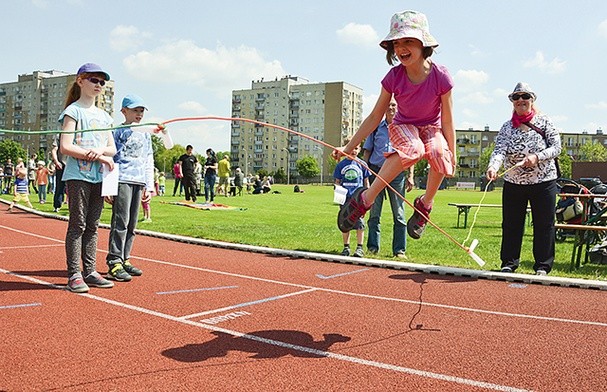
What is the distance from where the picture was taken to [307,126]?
14638cm

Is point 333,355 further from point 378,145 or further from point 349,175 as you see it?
point 378,145

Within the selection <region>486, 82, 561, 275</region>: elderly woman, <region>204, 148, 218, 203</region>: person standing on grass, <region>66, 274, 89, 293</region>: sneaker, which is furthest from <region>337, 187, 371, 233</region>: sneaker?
<region>204, 148, 218, 203</region>: person standing on grass

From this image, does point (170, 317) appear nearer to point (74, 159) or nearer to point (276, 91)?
point (74, 159)

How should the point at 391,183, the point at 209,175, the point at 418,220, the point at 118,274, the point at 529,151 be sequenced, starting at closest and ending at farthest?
the point at 418,220 → the point at 118,274 → the point at 529,151 → the point at 391,183 → the point at 209,175

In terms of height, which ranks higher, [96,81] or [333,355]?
[96,81]

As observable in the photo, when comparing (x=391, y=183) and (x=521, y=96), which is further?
(x=391, y=183)

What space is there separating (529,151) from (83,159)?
515cm

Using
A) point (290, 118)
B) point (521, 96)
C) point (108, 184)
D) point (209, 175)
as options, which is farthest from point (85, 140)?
point (290, 118)

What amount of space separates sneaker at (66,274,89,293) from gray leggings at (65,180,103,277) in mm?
66

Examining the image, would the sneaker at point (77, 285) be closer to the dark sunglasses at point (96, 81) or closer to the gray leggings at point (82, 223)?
the gray leggings at point (82, 223)

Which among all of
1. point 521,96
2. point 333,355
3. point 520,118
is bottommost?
point 333,355

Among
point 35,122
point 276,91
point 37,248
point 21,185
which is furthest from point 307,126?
point 37,248

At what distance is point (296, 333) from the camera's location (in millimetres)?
4371

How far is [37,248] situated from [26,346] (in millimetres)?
5446
